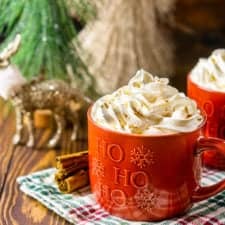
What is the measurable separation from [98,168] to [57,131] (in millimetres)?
255

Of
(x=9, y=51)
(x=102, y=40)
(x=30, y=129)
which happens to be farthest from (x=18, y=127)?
(x=102, y=40)

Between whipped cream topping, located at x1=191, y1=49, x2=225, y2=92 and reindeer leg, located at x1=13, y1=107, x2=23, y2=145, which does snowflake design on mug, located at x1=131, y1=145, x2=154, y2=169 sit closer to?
whipped cream topping, located at x1=191, y1=49, x2=225, y2=92

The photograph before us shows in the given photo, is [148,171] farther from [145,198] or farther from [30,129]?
[30,129]

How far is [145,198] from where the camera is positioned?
2.15 ft

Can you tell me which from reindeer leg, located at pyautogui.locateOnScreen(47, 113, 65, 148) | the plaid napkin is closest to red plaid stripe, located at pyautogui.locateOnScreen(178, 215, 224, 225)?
the plaid napkin

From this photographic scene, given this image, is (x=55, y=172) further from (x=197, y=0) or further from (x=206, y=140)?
(x=197, y=0)

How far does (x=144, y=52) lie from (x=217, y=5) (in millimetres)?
546

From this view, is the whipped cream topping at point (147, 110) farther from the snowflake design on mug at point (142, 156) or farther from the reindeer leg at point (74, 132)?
the reindeer leg at point (74, 132)

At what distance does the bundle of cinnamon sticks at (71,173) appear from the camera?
74 cm

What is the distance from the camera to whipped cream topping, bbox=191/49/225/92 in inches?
30.6

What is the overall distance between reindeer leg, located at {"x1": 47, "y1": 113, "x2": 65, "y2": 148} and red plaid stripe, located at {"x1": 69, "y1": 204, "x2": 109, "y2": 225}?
0.69ft

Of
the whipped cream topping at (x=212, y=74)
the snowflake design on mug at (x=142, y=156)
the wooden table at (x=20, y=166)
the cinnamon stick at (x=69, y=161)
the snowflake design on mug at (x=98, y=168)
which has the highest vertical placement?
the whipped cream topping at (x=212, y=74)

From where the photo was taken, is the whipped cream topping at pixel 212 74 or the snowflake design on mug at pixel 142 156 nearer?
the snowflake design on mug at pixel 142 156

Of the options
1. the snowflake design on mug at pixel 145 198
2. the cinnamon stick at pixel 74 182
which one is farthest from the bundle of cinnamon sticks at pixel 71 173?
the snowflake design on mug at pixel 145 198
